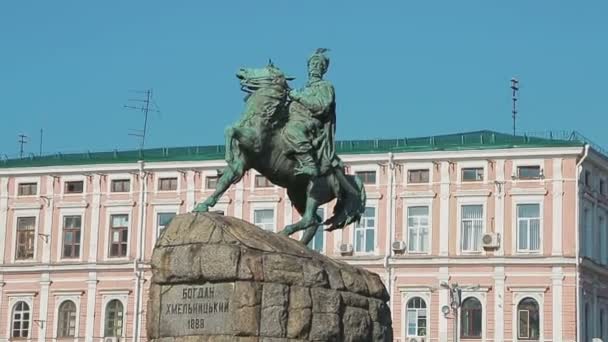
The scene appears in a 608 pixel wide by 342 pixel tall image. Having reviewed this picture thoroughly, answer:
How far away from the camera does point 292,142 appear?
20.7 meters

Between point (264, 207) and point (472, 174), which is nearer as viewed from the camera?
point (472, 174)

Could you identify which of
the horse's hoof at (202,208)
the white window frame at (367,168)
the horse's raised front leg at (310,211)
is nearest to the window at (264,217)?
the white window frame at (367,168)

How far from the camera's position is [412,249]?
68750mm

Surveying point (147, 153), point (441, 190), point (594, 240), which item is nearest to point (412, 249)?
point (441, 190)

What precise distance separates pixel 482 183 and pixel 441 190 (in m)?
1.80

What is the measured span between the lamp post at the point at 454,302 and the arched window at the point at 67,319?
56.7ft

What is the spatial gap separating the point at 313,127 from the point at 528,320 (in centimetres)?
4625

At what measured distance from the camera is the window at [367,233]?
69.2 metres

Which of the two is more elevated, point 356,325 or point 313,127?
point 313,127

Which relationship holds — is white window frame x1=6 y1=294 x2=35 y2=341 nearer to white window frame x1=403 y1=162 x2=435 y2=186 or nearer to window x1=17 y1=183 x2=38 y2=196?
window x1=17 y1=183 x2=38 y2=196

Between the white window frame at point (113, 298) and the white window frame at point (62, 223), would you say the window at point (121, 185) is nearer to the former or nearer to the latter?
the white window frame at point (62, 223)

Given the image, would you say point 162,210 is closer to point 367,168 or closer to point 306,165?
point 367,168

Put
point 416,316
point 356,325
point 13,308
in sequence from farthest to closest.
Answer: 1. point 13,308
2. point 416,316
3. point 356,325

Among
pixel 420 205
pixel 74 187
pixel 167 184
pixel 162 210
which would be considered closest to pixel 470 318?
pixel 420 205
